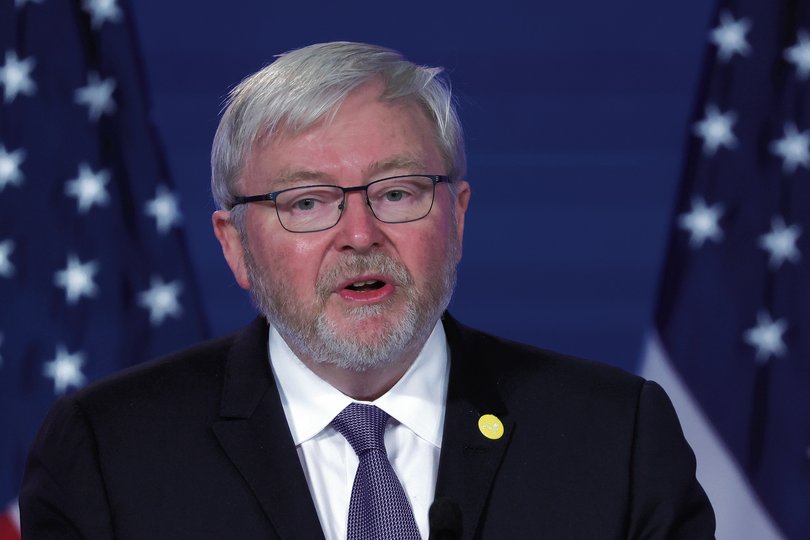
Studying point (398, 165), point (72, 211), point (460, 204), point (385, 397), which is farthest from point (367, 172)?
point (72, 211)

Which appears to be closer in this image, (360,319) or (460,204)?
(360,319)

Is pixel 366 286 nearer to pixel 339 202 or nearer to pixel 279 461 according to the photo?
pixel 339 202

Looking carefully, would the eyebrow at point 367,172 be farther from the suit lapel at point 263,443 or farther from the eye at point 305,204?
the suit lapel at point 263,443

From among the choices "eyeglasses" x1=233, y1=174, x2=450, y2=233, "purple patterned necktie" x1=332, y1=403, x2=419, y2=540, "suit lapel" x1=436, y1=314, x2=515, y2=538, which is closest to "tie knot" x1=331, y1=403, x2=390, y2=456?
"purple patterned necktie" x1=332, y1=403, x2=419, y2=540

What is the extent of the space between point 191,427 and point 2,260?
1.21 meters

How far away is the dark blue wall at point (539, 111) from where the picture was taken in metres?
3.03

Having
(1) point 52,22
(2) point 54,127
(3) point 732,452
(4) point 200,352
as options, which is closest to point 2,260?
(2) point 54,127

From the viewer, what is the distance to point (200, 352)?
2.21m

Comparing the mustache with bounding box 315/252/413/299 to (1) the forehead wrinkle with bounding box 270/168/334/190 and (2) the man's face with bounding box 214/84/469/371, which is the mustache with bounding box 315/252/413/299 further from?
(1) the forehead wrinkle with bounding box 270/168/334/190

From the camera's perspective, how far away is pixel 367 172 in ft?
6.50

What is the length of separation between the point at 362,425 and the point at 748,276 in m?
1.42

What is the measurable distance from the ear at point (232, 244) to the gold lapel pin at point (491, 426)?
505mm

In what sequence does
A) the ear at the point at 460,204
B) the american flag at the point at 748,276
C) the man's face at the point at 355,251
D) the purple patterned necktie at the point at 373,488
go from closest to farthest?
the purple patterned necktie at the point at 373,488
the man's face at the point at 355,251
the ear at the point at 460,204
the american flag at the point at 748,276

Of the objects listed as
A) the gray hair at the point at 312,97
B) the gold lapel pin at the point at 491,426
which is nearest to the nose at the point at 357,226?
the gray hair at the point at 312,97
